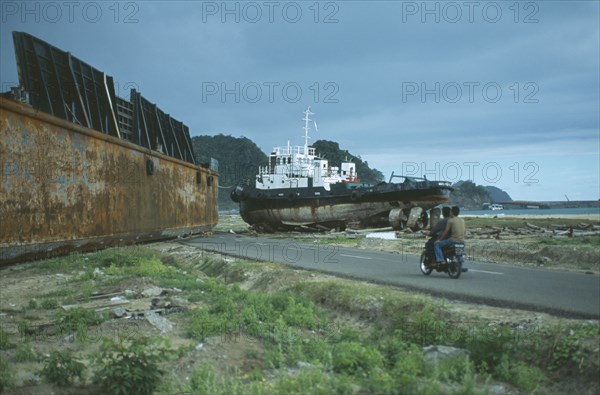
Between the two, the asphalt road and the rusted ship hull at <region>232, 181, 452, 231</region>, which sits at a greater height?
the rusted ship hull at <region>232, 181, 452, 231</region>

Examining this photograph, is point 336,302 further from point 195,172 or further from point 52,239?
point 195,172

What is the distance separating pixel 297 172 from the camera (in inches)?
1344

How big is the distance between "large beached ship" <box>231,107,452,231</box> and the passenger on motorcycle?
17.1 meters

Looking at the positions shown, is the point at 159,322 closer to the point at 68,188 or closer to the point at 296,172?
the point at 68,188

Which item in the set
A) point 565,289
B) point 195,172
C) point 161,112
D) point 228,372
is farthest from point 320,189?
point 228,372

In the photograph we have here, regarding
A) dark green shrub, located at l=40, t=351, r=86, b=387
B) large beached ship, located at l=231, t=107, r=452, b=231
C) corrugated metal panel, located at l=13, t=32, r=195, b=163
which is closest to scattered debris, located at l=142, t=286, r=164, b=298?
dark green shrub, located at l=40, t=351, r=86, b=387

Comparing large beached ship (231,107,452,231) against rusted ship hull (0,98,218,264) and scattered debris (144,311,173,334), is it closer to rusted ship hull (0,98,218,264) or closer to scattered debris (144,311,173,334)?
→ rusted ship hull (0,98,218,264)

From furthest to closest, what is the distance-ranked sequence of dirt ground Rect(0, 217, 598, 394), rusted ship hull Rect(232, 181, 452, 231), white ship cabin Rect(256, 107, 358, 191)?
white ship cabin Rect(256, 107, 358, 191) → rusted ship hull Rect(232, 181, 452, 231) → dirt ground Rect(0, 217, 598, 394)

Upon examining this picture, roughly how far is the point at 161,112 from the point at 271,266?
980 centimetres

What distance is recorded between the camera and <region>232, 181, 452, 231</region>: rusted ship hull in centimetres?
2753

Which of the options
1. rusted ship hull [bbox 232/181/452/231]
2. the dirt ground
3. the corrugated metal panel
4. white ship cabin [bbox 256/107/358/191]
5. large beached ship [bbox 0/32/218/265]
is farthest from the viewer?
white ship cabin [bbox 256/107/358/191]

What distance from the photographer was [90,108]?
11922 mm

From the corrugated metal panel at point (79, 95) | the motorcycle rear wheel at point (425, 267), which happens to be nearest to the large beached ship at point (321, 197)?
the corrugated metal panel at point (79, 95)

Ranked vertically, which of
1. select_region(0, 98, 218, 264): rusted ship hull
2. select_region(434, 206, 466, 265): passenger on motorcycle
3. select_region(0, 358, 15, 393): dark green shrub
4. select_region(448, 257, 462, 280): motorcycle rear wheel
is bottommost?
select_region(0, 358, 15, 393): dark green shrub
